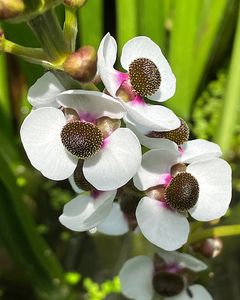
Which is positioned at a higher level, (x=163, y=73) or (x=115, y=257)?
(x=163, y=73)

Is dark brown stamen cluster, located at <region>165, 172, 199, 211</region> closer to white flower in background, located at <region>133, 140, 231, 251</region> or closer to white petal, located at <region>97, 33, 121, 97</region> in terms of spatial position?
white flower in background, located at <region>133, 140, 231, 251</region>

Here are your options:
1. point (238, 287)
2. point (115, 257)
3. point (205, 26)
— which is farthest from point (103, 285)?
point (205, 26)

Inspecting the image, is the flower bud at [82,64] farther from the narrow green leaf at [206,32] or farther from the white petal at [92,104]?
the narrow green leaf at [206,32]

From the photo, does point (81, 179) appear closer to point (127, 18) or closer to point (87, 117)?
point (87, 117)

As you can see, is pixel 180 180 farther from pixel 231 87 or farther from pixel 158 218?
pixel 231 87

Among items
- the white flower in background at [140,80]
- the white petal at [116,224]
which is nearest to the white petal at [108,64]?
the white flower in background at [140,80]
